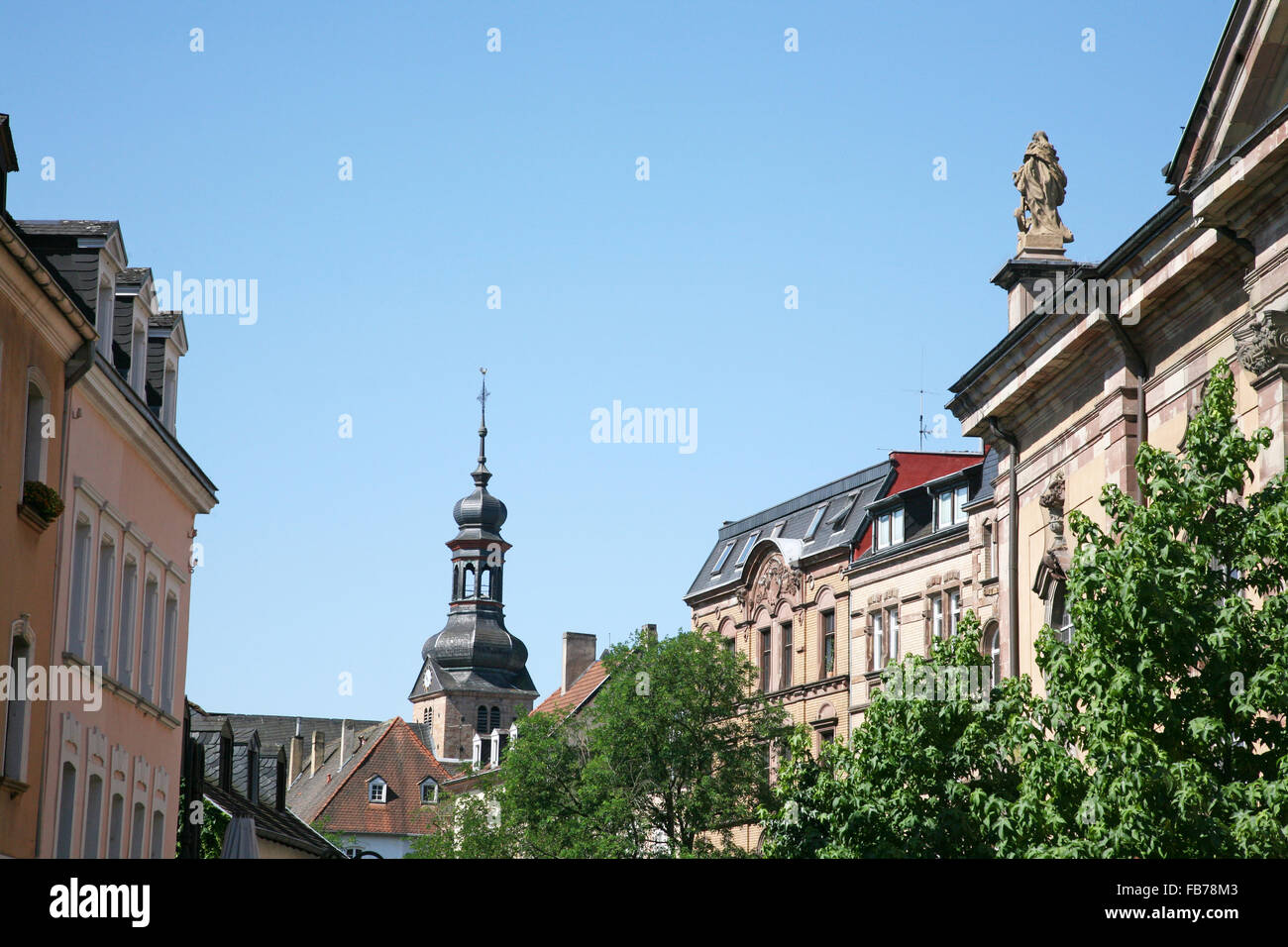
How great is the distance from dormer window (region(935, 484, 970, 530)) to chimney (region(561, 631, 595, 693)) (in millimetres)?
54855

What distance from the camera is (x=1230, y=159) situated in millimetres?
19062

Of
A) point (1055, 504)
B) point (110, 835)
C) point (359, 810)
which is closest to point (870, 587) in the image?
point (1055, 504)

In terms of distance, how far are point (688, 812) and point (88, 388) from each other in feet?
101

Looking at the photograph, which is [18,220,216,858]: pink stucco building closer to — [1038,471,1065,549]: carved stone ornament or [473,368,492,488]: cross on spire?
[1038,471,1065,549]: carved stone ornament

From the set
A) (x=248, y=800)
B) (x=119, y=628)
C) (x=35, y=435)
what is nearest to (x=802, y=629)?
(x=248, y=800)

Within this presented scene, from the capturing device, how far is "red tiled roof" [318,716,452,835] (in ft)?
347

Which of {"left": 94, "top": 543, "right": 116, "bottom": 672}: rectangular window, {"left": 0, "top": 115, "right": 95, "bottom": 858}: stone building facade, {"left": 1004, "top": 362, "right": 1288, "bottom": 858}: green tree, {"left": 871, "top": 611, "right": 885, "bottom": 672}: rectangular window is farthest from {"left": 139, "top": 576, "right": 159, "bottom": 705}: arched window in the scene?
{"left": 871, "top": 611, "right": 885, "bottom": 672}: rectangular window

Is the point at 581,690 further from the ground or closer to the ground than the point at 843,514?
closer to the ground

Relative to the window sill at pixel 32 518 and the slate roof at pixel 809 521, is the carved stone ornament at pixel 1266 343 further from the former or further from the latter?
the slate roof at pixel 809 521

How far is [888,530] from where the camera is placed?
5253cm

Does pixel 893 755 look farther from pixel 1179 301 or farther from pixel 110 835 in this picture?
pixel 110 835

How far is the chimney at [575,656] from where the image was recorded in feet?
339

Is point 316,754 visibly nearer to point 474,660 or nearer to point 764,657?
point 474,660

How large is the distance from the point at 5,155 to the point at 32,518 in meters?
4.36
